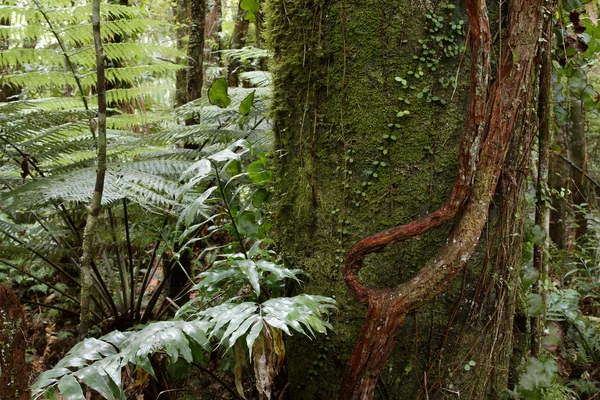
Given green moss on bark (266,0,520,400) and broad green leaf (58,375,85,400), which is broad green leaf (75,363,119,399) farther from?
green moss on bark (266,0,520,400)

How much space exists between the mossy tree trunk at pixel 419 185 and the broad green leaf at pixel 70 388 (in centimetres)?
93

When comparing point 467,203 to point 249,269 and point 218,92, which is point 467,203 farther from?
point 218,92

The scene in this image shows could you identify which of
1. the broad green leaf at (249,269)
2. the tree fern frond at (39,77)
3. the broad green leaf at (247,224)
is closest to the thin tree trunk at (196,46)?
the tree fern frond at (39,77)

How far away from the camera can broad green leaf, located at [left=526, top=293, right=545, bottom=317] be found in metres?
2.18

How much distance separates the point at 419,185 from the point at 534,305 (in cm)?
83

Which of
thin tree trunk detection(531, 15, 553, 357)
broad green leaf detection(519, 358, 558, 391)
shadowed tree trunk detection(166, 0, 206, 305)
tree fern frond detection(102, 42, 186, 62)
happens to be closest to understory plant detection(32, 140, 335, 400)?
broad green leaf detection(519, 358, 558, 391)

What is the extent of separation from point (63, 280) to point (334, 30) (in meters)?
3.71

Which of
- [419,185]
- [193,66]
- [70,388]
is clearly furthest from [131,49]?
[70,388]

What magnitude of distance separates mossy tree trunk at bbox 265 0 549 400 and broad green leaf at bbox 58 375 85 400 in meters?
0.93

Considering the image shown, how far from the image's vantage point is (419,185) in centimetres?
194

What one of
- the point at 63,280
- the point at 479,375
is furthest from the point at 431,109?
the point at 63,280

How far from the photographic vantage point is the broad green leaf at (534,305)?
2.18m

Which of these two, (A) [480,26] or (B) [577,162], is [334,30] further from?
(B) [577,162]

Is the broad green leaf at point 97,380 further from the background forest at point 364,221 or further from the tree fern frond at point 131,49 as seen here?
the tree fern frond at point 131,49
